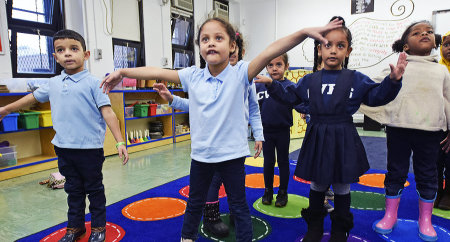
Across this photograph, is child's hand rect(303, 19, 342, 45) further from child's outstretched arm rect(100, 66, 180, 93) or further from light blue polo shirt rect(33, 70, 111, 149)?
light blue polo shirt rect(33, 70, 111, 149)

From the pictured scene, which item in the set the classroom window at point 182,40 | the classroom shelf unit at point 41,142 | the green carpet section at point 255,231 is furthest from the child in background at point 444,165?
the classroom window at point 182,40

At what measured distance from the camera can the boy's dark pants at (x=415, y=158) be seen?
1.67m

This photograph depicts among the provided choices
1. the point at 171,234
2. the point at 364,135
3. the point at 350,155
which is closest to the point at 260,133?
the point at 350,155

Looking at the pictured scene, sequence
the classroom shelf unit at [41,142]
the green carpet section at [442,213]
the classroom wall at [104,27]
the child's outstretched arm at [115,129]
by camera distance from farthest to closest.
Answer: the classroom wall at [104,27], the classroom shelf unit at [41,142], the green carpet section at [442,213], the child's outstretched arm at [115,129]

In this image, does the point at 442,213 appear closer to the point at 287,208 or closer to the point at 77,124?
the point at 287,208

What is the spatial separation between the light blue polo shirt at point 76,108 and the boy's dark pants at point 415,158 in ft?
5.45

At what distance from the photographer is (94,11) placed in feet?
14.5

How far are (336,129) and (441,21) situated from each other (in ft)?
19.6

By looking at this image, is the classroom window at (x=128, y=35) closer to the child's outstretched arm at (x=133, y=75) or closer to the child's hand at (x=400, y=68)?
the child's outstretched arm at (x=133, y=75)

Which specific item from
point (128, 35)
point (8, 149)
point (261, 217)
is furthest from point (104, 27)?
point (261, 217)

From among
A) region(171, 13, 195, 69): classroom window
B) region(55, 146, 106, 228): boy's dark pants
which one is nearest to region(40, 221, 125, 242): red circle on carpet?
region(55, 146, 106, 228): boy's dark pants

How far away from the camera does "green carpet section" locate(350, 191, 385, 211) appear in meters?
2.17

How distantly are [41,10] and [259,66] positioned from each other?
4117mm

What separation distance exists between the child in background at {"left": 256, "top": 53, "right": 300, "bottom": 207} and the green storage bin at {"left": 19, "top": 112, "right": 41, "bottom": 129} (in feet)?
8.82
